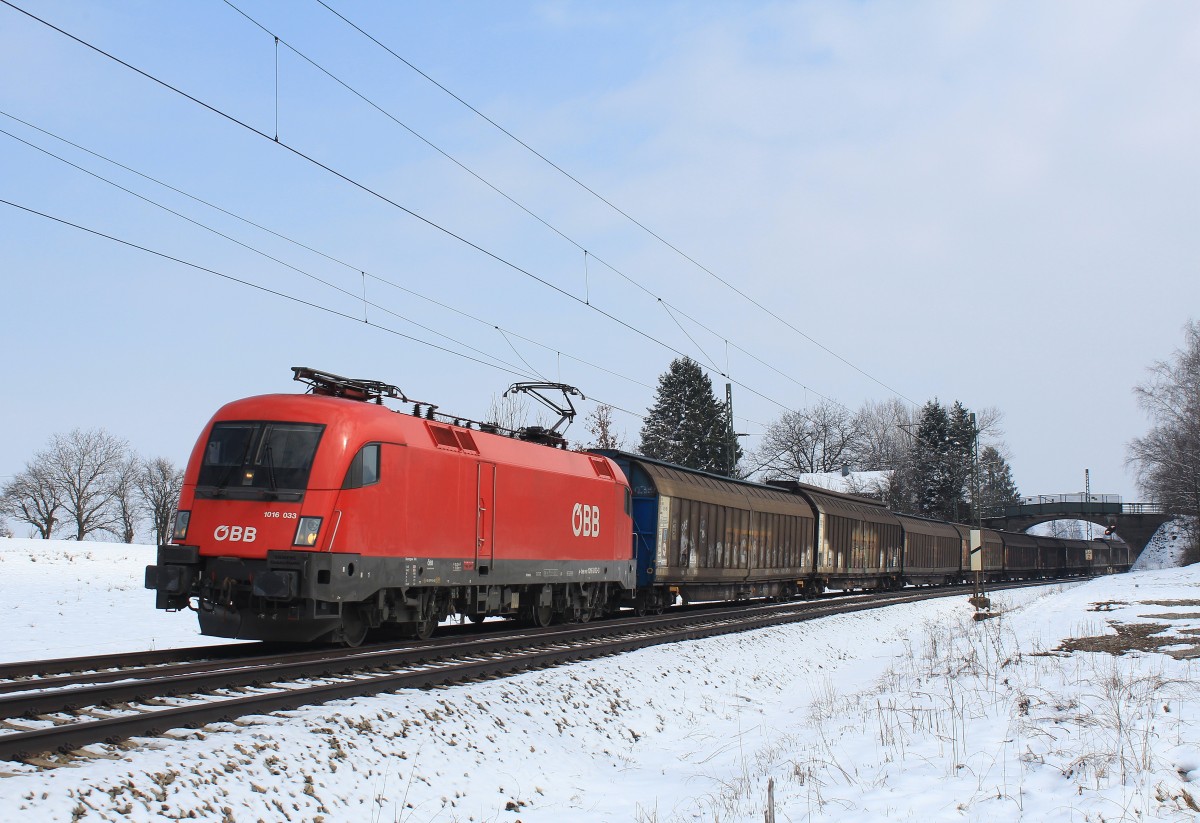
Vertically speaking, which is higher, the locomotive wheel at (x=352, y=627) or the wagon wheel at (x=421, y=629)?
the locomotive wheel at (x=352, y=627)

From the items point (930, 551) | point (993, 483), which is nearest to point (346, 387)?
point (930, 551)

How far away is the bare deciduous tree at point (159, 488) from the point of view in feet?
278

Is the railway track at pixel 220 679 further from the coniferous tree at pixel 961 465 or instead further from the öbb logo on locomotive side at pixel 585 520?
the coniferous tree at pixel 961 465

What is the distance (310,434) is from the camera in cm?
1247

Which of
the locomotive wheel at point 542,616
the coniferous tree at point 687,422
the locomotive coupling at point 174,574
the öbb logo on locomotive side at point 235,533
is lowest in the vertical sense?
the locomotive wheel at point 542,616

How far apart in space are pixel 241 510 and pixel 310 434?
1.26m

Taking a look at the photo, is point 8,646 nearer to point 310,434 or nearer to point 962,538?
point 310,434

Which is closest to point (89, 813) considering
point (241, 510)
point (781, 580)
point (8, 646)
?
point (241, 510)

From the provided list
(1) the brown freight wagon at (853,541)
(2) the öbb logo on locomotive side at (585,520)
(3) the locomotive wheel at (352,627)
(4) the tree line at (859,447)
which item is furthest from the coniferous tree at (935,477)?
(3) the locomotive wheel at (352,627)

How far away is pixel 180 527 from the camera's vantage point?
41.0ft

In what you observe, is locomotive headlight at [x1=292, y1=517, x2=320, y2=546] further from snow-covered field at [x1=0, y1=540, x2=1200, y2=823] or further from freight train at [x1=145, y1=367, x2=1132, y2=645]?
snow-covered field at [x1=0, y1=540, x2=1200, y2=823]

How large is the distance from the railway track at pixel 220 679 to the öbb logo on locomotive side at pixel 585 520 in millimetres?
2406

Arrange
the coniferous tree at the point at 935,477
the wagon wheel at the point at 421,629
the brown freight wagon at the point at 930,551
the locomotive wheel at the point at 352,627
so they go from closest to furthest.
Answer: the locomotive wheel at the point at 352,627
the wagon wheel at the point at 421,629
the brown freight wagon at the point at 930,551
the coniferous tree at the point at 935,477

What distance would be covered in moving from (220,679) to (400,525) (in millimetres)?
4019
